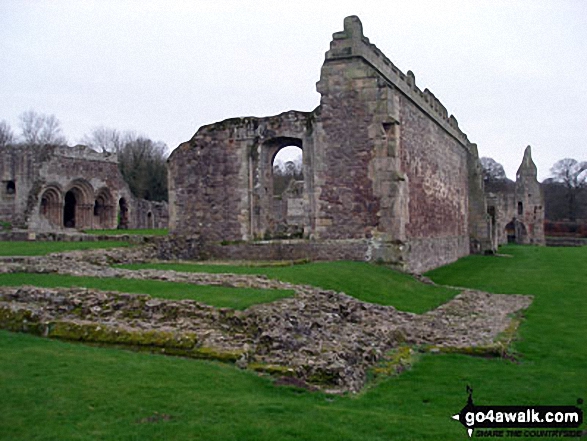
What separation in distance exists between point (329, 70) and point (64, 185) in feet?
71.0

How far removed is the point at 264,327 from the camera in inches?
327

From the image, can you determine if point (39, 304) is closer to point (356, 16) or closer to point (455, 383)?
point (455, 383)

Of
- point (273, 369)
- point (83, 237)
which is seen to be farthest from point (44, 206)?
point (273, 369)

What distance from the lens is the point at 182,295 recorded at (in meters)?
9.65

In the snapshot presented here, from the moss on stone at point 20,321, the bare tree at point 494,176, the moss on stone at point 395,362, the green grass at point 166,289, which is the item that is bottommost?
the moss on stone at point 395,362

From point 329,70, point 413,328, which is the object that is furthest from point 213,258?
point 413,328

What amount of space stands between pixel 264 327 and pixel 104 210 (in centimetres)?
3146

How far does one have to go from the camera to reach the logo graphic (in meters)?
5.78

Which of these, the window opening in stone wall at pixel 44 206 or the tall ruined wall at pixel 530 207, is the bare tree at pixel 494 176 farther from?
the window opening in stone wall at pixel 44 206

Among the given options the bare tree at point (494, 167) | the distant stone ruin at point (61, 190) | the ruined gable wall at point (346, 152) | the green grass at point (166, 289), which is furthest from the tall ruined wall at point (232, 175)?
the bare tree at point (494, 167)

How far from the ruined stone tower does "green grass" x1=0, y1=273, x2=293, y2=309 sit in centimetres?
738

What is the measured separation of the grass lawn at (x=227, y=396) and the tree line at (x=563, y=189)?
208ft

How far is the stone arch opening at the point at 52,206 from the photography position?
33.5m

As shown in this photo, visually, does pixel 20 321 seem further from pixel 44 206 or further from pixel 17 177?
pixel 44 206
